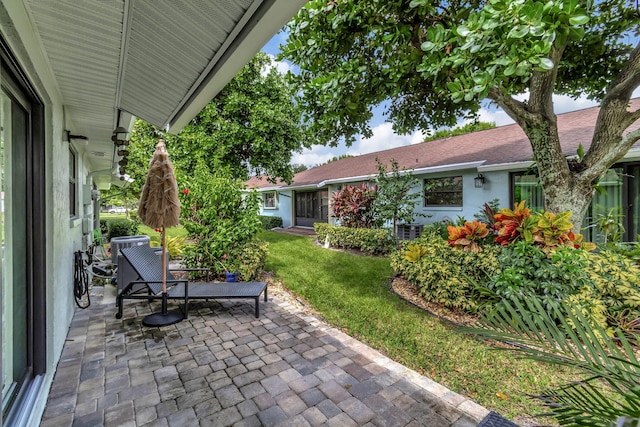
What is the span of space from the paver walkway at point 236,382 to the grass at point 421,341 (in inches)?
10.3

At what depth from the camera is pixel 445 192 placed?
10953mm

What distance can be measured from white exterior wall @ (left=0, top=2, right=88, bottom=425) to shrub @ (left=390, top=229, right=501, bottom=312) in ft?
16.3

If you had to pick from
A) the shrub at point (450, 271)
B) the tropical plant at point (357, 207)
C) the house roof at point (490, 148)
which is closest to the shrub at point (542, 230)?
the shrub at point (450, 271)

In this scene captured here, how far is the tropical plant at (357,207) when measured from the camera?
36.6 ft

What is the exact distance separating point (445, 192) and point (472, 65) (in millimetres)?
7324

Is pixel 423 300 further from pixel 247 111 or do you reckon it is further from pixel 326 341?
pixel 247 111

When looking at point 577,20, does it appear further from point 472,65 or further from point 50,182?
→ point 50,182

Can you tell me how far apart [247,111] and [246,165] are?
2256mm

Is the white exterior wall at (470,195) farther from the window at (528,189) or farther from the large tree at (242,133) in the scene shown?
the large tree at (242,133)

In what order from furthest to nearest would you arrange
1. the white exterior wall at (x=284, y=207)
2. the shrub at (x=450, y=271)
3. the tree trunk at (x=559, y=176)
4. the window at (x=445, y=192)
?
the white exterior wall at (x=284, y=207), the window at (x=445, y=192), the tree trunk at (x=559, y=176), the shrub at (x=450, y=271)

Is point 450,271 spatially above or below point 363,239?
below

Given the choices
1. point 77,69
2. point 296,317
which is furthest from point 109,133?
point 296,317

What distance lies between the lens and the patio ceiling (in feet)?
5.78

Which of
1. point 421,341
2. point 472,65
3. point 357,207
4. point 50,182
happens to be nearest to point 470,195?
point 357,207
